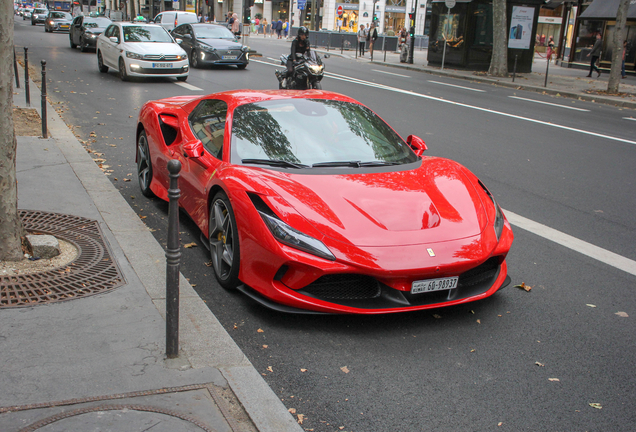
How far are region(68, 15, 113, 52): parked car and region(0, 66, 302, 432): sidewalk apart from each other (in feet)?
81.0

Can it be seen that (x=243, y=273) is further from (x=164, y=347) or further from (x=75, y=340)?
(x=75, y=340)

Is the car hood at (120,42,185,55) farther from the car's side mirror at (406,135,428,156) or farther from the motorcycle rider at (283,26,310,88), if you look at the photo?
the car's side mirror at (406,135,428,156)

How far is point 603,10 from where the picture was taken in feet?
98.7

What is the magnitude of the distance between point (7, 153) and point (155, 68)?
1429cm

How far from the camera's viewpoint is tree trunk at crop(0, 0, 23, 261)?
4500 mm

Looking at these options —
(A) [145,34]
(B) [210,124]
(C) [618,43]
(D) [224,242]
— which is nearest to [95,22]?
(A) [145,34]

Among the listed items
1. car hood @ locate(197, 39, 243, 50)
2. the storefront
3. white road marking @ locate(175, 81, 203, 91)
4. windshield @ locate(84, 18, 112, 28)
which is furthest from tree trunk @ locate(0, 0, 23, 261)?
the storefront

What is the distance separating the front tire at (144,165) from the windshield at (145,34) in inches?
522

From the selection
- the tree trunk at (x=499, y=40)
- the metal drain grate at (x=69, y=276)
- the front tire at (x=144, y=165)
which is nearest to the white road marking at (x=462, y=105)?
the tree trunk at (x=499, y=40)

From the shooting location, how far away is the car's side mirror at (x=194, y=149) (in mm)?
4980

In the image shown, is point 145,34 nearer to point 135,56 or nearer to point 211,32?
point 135,56

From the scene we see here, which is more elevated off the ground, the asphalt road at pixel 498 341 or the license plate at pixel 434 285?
the license plate at pixel 434 285

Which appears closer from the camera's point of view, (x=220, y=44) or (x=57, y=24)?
(x=220, y=44)

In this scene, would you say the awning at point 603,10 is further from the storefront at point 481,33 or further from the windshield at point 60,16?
the windshield at point 60,16
